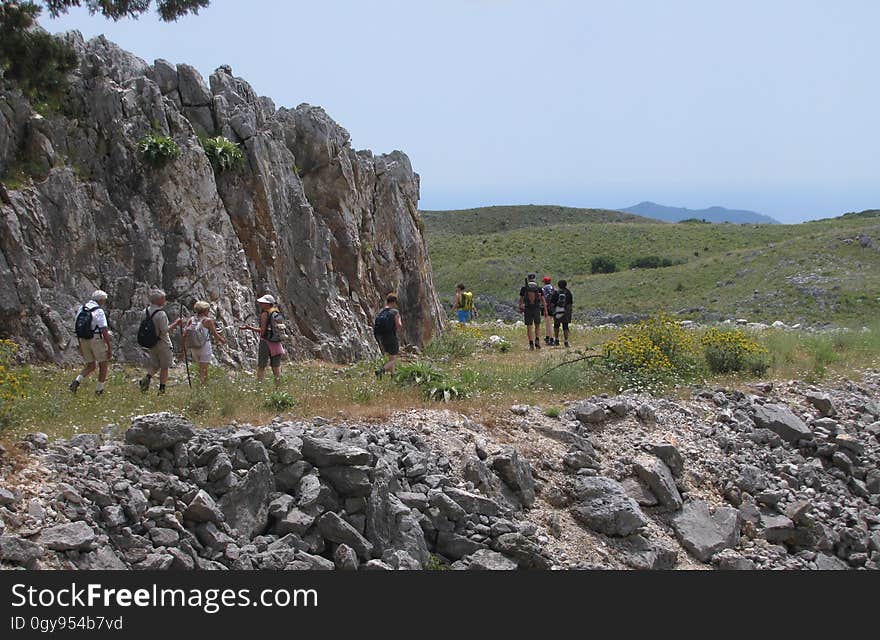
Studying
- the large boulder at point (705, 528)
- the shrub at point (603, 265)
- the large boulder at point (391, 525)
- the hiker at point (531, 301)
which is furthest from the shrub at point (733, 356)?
the shrub at point (603, 265)

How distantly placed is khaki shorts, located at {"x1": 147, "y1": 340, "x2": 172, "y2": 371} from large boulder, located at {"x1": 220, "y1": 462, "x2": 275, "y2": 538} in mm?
4258

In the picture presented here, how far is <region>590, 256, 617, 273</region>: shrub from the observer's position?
218 ft

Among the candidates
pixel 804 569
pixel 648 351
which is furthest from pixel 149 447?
pixel 648 351

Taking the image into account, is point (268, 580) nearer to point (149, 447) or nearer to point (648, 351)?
point (149, 447)

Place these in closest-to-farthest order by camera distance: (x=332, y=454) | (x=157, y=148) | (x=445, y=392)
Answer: (x=332, y=454) → (x=445, y=392) → (x=157, y=148)

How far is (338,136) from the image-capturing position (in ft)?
71.6

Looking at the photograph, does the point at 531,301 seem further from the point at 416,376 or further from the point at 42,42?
the point at 42,42

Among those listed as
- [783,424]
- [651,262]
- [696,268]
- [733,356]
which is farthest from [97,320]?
[651,262]

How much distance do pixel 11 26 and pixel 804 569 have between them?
1386 centimetres

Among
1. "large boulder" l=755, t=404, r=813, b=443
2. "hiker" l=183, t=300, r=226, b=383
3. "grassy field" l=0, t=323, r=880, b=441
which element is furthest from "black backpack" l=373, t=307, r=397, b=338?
Answer: "large boulder" l=755, t=404, r=813, b=443

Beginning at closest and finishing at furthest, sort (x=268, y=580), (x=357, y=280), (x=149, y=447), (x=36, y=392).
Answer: (x=268, y=580), (x=149, y=447), (x=36, y=392), (x=357, y=280)

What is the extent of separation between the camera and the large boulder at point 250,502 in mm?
8914

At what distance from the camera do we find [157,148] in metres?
16.6

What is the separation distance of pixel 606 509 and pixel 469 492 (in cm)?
197
